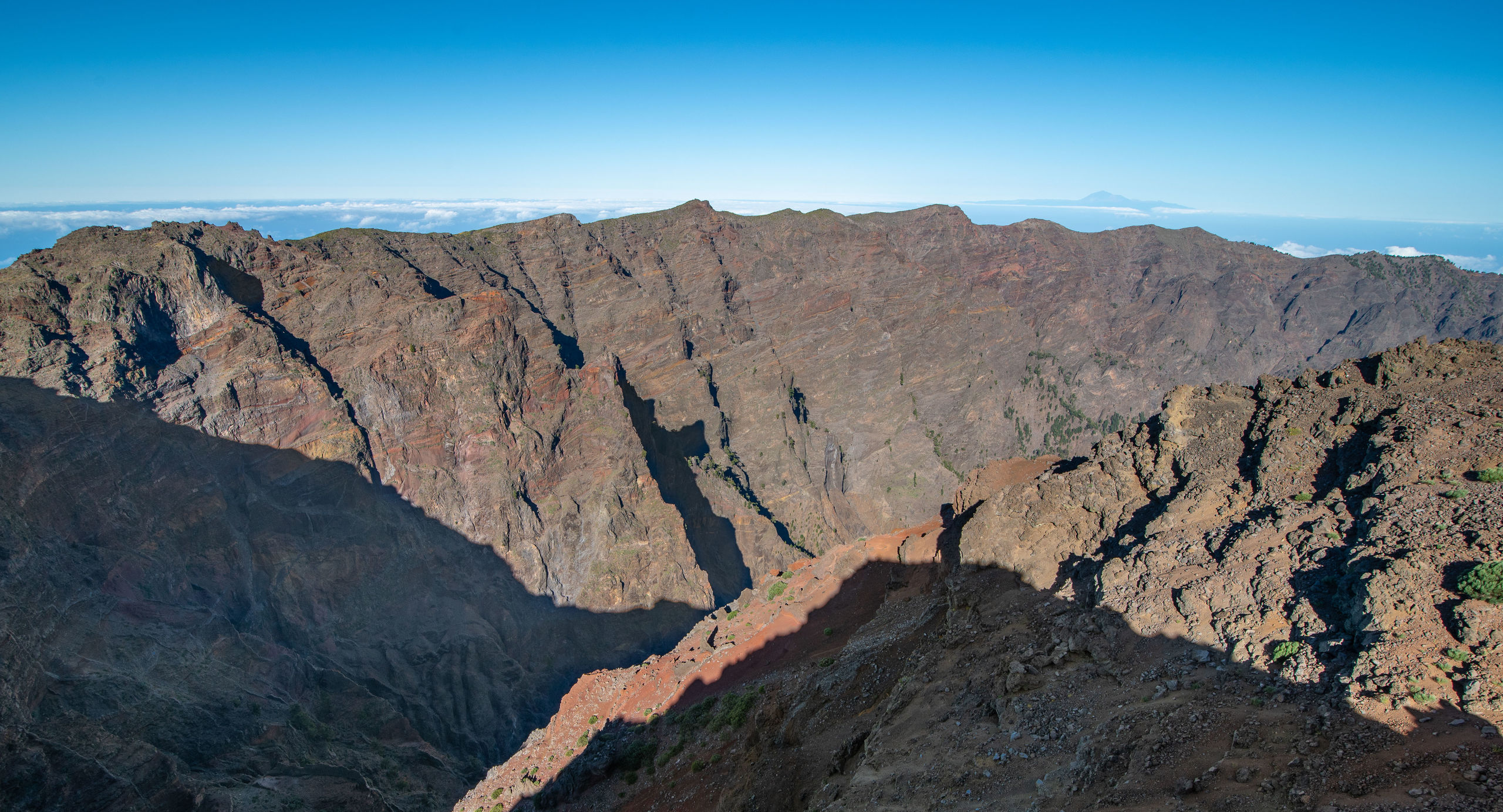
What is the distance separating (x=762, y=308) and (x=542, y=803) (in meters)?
74.2

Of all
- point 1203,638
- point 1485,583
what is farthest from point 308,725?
point 1485,583

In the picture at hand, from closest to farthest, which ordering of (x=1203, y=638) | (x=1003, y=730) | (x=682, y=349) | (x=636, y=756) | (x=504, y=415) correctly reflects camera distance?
1. (x=1203, y=638)
2. (x=1003, y=730)
3. (x=636, y=756)
4. (x=504, y=415)
5. (x=682, y=349)

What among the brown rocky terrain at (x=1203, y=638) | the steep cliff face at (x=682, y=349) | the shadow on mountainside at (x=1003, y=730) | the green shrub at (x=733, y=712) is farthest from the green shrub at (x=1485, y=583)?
the steep cliff face at (x=682, y=349)

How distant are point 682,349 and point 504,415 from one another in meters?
27.6

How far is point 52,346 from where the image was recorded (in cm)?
4566

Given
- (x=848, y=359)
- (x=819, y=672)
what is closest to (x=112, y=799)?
(x=819, y=672)

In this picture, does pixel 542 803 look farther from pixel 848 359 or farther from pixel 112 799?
pixel 848 359

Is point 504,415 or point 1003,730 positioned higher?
point 1003,730

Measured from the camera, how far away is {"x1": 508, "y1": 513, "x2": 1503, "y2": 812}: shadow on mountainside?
10.7 metres

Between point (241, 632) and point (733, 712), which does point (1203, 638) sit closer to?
point (733, 712)

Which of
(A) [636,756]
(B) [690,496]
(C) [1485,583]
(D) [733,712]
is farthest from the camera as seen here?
(B) [690,496]

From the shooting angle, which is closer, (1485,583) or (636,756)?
(1485,583)

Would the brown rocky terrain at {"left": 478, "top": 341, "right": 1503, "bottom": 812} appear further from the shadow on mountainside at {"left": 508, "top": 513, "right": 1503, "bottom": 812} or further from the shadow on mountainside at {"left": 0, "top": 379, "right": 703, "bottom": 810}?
the shadow on mountainside at {"left": 0, "top": 379, "right": 703, "bottom": 810}

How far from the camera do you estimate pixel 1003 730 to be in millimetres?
16078
